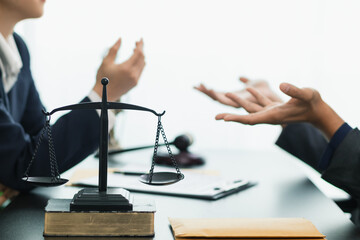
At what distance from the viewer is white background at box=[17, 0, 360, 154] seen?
297 cm

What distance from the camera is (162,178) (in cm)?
76

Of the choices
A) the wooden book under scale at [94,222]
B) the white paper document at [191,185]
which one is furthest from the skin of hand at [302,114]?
the wooden book under scale at [94,222]

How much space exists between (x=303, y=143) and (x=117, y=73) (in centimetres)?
61

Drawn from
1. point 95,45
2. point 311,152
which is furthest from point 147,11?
point 311,152

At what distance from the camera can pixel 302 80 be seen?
3.14 m

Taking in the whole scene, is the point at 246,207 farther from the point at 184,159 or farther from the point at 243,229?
the point at 184,159

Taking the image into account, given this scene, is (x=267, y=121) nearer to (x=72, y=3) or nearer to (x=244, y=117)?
(x=244, y=117)

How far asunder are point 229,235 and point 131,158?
916mm

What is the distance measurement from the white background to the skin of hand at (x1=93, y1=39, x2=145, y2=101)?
182 cm

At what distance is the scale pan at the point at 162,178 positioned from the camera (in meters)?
0.74

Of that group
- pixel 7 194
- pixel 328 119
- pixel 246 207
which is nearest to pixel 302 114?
pixel 328 119

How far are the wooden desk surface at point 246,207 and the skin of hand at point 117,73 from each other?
0.83 ft

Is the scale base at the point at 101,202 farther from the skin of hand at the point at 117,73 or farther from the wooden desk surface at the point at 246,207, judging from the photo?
the skin of hand at the point at 117,73

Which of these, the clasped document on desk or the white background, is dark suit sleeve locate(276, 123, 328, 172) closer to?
the clasped document on desk
